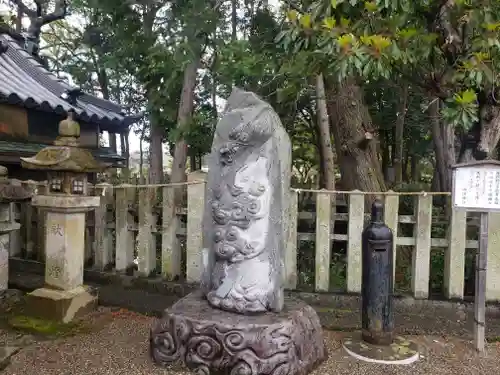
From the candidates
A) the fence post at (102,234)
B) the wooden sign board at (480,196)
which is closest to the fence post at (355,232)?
the wooden sign board at (480,196)

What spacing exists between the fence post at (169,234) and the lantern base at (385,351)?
2.28m

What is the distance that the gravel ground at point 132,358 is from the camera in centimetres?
366

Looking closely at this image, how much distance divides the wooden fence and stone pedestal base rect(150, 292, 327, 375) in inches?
55.8

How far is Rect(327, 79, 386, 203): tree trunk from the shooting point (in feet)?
23.2

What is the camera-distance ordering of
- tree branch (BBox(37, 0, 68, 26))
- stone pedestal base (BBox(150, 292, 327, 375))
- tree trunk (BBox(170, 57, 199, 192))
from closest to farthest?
stone pedestal base (BBox(150, 292, 327, 375)), tree trunk (BBox(170, 57, 199, 192)), tree branch (BBox(37, 0, 68, 26))

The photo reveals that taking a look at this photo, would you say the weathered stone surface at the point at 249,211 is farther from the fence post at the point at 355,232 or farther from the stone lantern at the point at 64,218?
the stone lantern at the point at 64,218

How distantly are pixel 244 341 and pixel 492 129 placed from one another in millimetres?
3565

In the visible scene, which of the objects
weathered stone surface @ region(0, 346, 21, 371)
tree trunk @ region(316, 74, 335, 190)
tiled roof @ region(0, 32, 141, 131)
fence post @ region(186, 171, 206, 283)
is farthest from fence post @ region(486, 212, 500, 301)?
tiled roof @ region(0, 32, 141, 131)

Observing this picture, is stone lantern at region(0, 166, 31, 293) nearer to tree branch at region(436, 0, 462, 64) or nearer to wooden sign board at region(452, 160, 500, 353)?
wooden sign board at region(452, 160, 500, 353)

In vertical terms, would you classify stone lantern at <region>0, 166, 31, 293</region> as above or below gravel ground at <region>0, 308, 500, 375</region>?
above

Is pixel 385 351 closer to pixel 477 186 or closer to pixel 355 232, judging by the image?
pixel 355 232

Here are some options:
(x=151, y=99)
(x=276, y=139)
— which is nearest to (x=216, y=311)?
(x=276, y=139)

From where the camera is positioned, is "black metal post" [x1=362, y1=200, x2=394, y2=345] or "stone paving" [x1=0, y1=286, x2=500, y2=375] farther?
"black metal post" [x1=362, y1=200, x2=394, y2=345]

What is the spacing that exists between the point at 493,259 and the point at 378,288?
5.02ft
